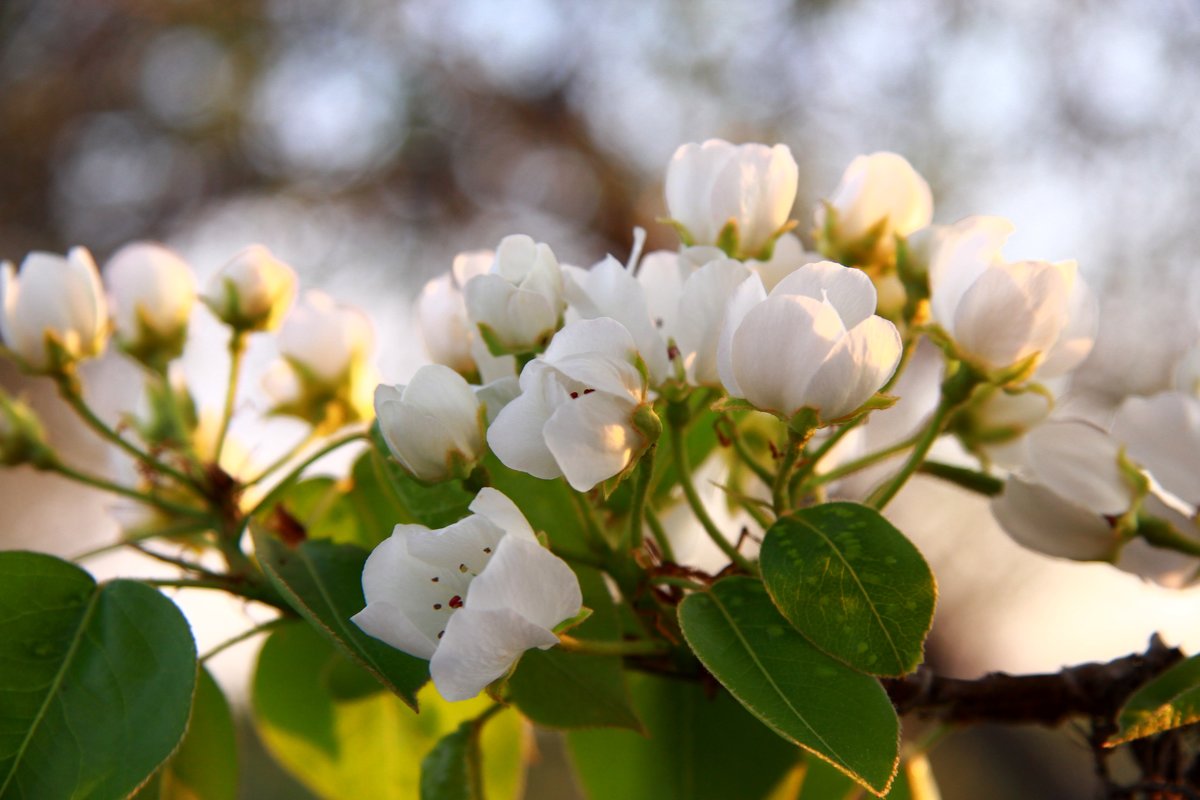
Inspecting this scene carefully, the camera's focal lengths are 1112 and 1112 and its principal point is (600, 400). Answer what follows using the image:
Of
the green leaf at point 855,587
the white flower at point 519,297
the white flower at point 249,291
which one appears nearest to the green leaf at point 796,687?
the green leaf at point 855,587

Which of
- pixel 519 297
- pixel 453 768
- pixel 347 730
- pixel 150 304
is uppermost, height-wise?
pixel 519 297

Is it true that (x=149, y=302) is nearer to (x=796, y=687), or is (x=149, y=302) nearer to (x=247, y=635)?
(x=247, y=635)

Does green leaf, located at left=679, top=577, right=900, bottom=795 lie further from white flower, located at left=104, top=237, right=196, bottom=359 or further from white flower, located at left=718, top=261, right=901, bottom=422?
white flower, located at left=104, top=237, right=196, bottom=359

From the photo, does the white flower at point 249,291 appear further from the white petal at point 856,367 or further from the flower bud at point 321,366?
the white petal at point 856,367

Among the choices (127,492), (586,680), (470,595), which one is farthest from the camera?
(127,492)

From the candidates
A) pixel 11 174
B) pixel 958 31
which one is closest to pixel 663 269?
pixel 958 31

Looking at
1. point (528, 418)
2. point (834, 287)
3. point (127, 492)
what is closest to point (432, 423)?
point (528, 418)

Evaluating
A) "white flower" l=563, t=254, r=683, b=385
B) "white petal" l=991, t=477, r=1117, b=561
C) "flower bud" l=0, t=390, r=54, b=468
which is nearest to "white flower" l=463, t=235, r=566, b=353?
"white flower" l=563, t=254, r=683, b=385

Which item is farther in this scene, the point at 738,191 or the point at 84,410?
the point at 84,410

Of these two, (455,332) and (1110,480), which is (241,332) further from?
(1110,480)
